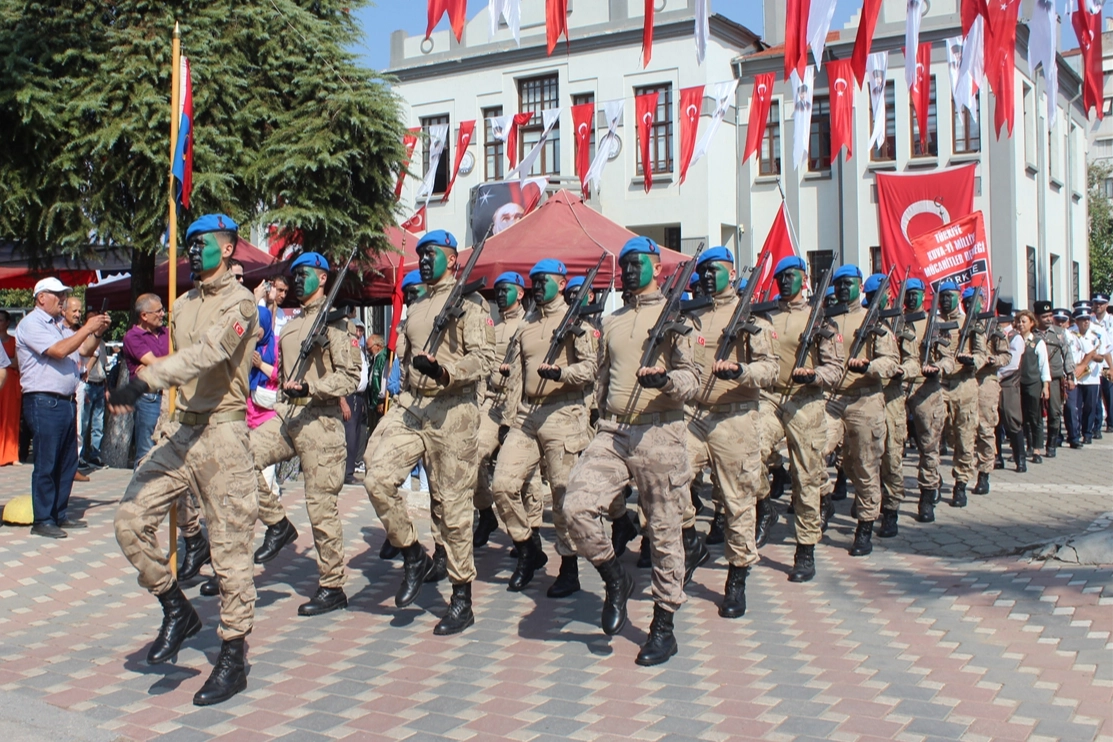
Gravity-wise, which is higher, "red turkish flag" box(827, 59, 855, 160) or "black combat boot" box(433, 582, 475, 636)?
"red turkish flag" box(827, 59, 855, 160)

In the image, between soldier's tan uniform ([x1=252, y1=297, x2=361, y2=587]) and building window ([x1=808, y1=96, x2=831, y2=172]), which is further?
building window ([x1=808, y1=96, x2=831, y2=172])

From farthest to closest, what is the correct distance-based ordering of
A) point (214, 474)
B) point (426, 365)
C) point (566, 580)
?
point (566, 580)
point (426, 365)
point (214, 474)

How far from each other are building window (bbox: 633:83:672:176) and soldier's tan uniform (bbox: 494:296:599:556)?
21.6 metres

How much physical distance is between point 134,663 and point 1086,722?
454 centimetres

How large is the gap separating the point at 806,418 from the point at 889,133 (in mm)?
21499

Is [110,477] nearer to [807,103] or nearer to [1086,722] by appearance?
[1086,722]

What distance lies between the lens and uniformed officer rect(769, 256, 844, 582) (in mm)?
7414

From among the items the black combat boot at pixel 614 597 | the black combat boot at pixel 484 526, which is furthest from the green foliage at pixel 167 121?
the black combat boot at pixel 614 597

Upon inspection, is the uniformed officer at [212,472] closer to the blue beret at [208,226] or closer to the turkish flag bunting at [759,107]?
the blue beret at [208,226]

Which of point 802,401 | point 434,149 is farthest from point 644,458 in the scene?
point 434,149

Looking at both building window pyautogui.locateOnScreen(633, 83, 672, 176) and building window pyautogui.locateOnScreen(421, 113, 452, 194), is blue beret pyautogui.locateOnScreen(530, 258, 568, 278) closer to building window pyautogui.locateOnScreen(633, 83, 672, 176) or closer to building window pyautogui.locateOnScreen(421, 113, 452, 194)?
building window pyautogui.locateOnScreen(633, 83, 672, 176)

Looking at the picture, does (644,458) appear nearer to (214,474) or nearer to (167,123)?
(214,474)

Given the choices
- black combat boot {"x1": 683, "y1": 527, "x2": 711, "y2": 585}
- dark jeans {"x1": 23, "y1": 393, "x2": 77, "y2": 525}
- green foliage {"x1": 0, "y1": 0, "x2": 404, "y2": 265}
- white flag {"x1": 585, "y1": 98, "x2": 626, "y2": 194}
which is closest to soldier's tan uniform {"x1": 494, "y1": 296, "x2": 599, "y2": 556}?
black combat boot {"x1": 683, "y1": 527, "x2": 711, "y2": 585}

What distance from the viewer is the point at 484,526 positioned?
883 centimetres
